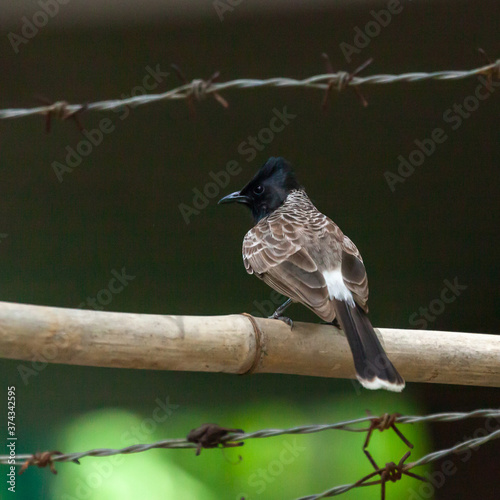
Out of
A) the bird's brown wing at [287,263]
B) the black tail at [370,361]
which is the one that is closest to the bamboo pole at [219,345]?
the black tail at [370,361]

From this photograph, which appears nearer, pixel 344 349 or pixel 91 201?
pixel 344 349

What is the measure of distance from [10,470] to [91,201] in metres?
2.16

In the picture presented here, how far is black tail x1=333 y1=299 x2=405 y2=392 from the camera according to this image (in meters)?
2.63

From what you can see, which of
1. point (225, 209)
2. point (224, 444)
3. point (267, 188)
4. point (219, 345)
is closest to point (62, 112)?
point (219, 345)

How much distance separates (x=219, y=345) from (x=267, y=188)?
205 cm

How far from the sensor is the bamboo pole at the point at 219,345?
209 cm

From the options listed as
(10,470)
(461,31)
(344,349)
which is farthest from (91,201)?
(344,349)

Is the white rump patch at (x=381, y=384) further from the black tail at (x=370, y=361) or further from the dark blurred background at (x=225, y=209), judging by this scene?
the dark blurred background at (x=225, y=209)

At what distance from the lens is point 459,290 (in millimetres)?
6465

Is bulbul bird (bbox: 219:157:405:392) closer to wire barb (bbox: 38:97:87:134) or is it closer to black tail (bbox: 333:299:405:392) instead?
black tail (bbox: 333:299:405:392)

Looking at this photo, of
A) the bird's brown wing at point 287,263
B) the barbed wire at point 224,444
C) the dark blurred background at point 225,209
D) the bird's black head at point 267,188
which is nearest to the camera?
the barbed wire at point 224,444

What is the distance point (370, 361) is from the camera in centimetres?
268

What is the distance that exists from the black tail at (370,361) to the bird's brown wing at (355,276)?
0.31 m

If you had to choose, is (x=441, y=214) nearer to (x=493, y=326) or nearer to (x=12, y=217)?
(x=493, y=326)
